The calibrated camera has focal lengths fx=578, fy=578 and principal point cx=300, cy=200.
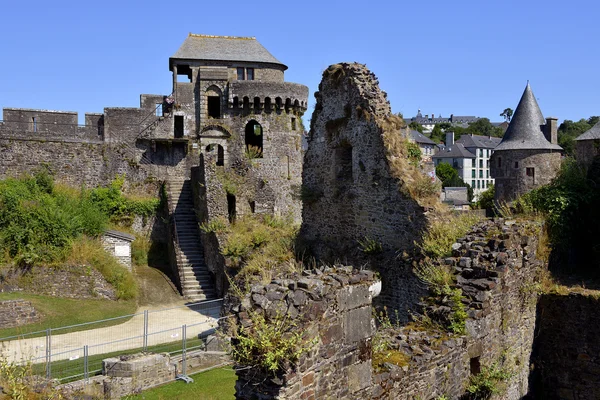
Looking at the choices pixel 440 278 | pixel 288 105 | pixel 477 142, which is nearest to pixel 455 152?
pixel 477 142

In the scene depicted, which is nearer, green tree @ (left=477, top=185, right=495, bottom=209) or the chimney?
the chimney

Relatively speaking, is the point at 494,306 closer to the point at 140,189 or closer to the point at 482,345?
the point at 482,345

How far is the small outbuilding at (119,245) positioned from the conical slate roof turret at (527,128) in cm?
2713

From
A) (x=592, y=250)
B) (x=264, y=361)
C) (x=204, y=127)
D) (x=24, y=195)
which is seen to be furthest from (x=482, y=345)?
(x=204, y=127)

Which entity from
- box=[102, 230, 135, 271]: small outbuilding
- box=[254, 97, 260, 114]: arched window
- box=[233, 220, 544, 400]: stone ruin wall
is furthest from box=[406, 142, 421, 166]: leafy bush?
box=[254, 97, 260, 114]: arched window

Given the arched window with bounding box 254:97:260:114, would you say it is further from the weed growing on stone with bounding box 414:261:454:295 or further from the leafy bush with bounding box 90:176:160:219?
the weed growing on stone with bounding box 414:261:454:295

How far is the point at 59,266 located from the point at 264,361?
1683 cm

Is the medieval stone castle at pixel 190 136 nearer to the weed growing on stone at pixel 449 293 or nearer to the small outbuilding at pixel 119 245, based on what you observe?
the small outbuilding at pixel 119 245

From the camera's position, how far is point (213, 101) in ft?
94.4

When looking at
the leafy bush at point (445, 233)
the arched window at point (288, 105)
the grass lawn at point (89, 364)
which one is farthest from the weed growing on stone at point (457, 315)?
the arched window at point (288, 105)

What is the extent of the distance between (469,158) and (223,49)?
70973 millimetres

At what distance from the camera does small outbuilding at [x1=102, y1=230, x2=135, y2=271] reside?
23109 mm

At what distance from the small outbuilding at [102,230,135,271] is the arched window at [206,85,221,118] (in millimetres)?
8266

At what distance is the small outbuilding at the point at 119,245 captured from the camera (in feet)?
75.8
